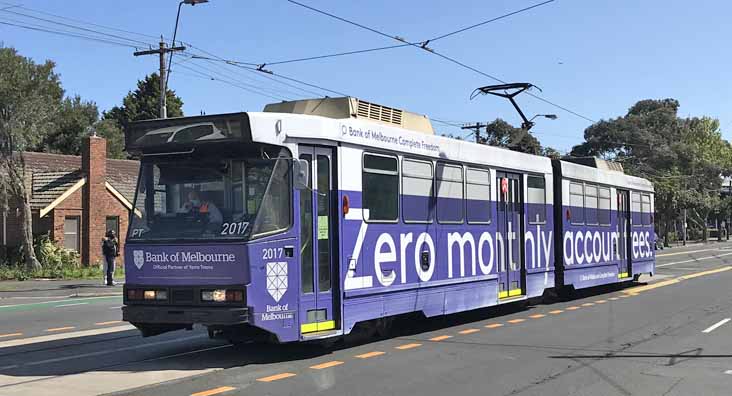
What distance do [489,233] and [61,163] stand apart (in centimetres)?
2795

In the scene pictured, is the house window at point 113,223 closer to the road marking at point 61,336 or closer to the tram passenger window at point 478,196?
the road marking at point 61,336

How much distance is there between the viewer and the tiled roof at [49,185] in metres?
31.6

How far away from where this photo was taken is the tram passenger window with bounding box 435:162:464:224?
1280 centimetres

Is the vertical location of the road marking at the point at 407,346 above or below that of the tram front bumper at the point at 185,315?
below

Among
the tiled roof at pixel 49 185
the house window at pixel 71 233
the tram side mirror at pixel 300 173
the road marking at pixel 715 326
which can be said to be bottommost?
the road marking at pixel 715 326

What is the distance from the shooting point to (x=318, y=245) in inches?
400

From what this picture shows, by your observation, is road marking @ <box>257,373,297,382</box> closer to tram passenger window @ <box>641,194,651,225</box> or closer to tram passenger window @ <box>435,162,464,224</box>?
tram passenger window @ <box>435,162,464,224</box>

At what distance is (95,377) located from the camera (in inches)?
351

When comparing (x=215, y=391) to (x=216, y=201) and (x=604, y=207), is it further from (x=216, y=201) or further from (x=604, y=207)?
(x=604, y=207)

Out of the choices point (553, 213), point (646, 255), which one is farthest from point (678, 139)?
point (553, 213)

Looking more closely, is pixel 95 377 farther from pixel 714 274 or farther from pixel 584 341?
pixel 714 274

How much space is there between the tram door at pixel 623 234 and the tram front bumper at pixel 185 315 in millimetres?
14661

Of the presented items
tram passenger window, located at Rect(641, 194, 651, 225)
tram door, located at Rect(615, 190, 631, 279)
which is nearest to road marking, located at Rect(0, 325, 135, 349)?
tram door, located at Rect(615, 190, 631, 279)

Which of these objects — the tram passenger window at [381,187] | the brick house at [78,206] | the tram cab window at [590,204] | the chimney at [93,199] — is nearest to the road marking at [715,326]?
the tram cab window at [590,204]
